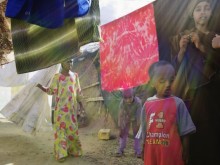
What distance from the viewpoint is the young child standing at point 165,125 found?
2.56 m

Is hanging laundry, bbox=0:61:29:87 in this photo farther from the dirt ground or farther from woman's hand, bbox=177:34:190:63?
woman's hand, bbox=177:34:190:63

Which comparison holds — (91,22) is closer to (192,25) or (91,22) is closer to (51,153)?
(192,25)

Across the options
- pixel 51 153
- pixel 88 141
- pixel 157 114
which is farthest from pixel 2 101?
pixel 157 114

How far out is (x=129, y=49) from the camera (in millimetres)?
3775

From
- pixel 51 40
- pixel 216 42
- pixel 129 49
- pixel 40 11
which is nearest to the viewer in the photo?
pixel 40 11

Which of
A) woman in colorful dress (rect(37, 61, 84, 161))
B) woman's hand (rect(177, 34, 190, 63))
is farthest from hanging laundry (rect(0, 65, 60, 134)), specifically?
woman's hand (rect(177, 34, 190, 63))

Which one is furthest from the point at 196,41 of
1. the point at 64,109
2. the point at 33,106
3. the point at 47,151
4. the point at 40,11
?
the point at 33,106

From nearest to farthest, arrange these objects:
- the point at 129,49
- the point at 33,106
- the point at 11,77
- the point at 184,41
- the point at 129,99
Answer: the point at 184,41
the point at 129,49
the point at 129,99
the point at 33,106
the point at 11,77

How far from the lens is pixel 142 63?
358cm

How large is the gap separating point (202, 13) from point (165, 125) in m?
0.97

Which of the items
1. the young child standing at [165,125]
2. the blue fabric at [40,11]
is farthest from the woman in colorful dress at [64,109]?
the blue fabric at [40,11]

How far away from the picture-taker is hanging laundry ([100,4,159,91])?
11.0ft

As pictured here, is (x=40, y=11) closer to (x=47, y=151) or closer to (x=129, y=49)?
(x=129, y=49)

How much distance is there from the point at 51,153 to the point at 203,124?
3.71 metres
